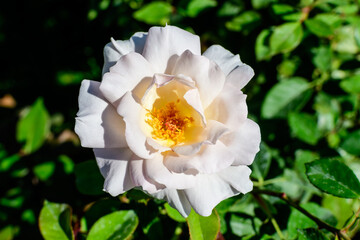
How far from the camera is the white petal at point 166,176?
3.34 feet

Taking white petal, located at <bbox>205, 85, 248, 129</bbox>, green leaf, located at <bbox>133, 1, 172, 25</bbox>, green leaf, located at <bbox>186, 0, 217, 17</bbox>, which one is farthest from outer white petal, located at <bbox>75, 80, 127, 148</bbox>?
green leaf, located at <bbox>186, 0, 217, 17</bbox>

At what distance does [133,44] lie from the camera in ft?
3.97

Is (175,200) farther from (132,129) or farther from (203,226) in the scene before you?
(132,129)

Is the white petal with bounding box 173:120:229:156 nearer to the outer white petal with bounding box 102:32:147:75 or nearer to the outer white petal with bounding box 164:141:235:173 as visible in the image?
the outer white petal with bounding box 164:141:235:173

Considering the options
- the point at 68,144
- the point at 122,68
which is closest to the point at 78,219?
the point at 122,68

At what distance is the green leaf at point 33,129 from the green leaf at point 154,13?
2.47 ft

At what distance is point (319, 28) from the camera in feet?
4.86

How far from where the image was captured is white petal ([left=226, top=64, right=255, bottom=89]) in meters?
1.10

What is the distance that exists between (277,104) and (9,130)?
2.03 m

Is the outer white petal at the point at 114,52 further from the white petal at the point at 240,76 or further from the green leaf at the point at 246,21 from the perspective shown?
the green leaf at the point at 246,21

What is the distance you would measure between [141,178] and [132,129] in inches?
6.4

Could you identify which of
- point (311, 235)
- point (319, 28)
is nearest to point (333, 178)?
point (311, 235)

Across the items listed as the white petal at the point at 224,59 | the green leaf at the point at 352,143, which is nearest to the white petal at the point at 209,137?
the white petal at the point at 224,59

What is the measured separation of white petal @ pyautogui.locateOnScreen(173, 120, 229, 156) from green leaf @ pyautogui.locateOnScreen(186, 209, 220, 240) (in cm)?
27
